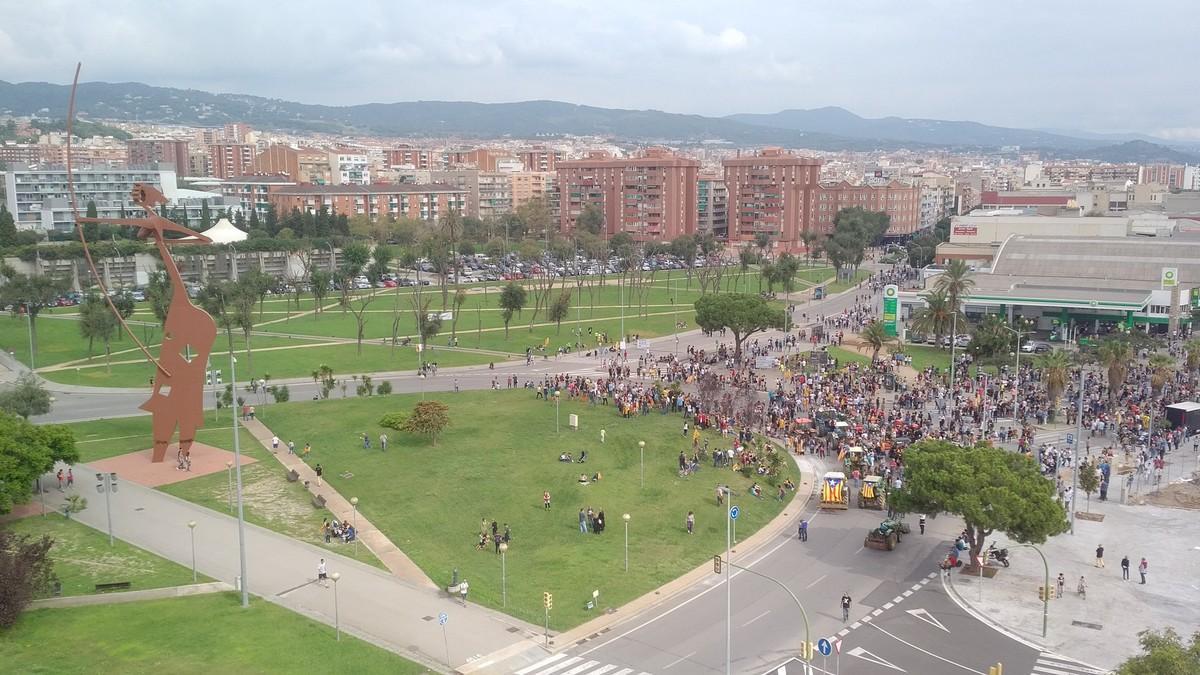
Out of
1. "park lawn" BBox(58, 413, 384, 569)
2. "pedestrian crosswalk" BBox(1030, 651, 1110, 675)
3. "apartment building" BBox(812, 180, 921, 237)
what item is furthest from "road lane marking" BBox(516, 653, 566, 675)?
"apartment building" BBox(812, 180, 921, 237)

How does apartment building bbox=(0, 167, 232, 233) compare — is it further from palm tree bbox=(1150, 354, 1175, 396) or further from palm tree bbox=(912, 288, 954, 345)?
palm tree bbox=(1150, 354, 1175, 396)

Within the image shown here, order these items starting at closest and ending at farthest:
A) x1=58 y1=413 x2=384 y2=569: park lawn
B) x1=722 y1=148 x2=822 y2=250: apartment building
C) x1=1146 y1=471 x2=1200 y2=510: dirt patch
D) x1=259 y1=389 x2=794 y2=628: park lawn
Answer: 1. x1=259 y1=389 x2=794 y2=628: park lawn
2. x1=58 y1=413 x2=384 y2=569: park lawn
3. x1=1146 y1=471 x2=1200 y2=510: dirt patch
4. x1=722 y1=148 x2=822 y2=250: apartment building

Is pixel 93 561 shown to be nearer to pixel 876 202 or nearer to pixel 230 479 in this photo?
pixel 230 479

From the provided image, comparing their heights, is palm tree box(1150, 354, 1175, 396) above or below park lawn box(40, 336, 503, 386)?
above

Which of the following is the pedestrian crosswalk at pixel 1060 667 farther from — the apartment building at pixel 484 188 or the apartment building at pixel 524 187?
the apartment building at pixel 524 187

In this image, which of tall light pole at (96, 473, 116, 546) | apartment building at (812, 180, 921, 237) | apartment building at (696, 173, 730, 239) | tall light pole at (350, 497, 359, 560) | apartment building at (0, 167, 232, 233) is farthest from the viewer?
apartment building at (696, 173, 730, 239)

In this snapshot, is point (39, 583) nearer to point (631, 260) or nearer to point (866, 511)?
point (866, 511)
